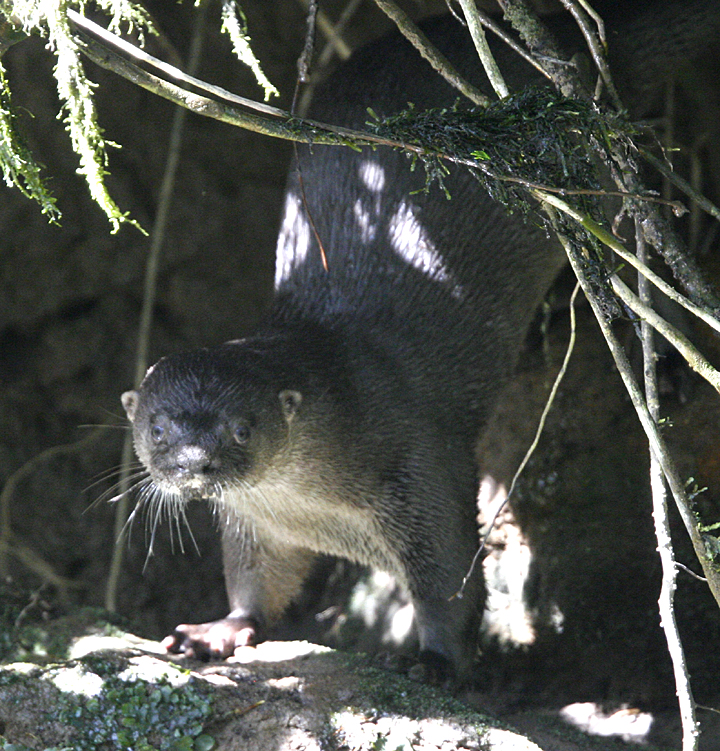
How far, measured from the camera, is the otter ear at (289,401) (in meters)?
2.62

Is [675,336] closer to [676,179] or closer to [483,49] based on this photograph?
[676,179]

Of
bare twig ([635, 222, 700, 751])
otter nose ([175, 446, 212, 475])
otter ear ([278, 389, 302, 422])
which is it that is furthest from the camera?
otter ear ([278, 389, 302, 422])

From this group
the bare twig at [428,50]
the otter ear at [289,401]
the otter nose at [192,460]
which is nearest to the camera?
the bare twig at [428,50]

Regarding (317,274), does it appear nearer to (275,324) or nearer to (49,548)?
(275,324)

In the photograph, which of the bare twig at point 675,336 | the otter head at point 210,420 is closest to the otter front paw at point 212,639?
the otter head at point 210,420

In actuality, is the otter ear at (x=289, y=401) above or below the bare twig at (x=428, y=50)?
below

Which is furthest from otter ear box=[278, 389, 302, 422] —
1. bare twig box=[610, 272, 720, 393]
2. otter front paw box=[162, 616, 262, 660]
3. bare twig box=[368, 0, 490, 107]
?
bare twig box=[610, 272, 720, 393]

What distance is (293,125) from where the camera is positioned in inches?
71.1

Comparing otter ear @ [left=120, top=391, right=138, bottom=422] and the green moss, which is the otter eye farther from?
the green moss

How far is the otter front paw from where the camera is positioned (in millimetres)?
2721

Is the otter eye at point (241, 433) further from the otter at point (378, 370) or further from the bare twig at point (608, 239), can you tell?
the bare twig at point (608, 239)

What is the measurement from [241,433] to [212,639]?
717 mm

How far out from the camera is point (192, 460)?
2359 mm

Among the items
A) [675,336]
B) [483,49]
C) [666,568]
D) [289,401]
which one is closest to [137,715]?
[289,401]
